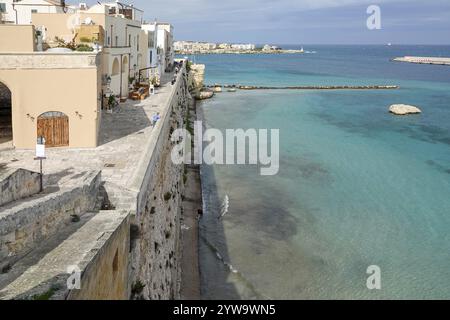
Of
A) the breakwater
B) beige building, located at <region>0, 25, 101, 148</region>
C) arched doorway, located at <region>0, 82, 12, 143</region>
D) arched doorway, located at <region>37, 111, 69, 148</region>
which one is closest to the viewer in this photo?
beige building, located at <region>0, 25, 101, 148</region>

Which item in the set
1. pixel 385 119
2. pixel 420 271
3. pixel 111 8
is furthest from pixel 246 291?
pixel 385 119

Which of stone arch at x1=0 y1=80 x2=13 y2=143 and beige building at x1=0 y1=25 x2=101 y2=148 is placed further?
stone arch at x1=0 y1=80 x2=13 y2=143

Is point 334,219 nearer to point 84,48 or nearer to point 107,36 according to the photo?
point 84,48

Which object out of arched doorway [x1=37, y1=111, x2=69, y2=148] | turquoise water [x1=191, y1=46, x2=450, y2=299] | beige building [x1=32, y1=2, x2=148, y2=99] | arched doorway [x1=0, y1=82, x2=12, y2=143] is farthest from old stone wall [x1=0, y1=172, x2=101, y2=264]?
beige building [x1=32, y1=2, x2=148, y2=99]

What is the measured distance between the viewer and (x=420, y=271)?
60.4ft

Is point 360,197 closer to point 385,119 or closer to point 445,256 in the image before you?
point 445,256

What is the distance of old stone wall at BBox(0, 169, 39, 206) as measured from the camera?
847 centimetres

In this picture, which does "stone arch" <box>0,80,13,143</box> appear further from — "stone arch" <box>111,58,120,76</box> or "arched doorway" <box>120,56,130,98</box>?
"arched doorway" <box>120,56,130,98</box>

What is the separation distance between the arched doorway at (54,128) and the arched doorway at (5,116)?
2.00m

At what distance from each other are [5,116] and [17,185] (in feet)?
44.9

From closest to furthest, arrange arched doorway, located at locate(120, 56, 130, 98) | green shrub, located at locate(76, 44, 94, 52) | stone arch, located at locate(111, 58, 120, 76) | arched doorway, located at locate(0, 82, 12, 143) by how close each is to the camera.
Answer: arched doorway, located at locate(0, 82, 12, 143) < green shrub, located at locate(76, 44, 94, 52) < stone arch, located at locate(111, 58, 120, 76) < arched doorway, located at locate(120, 56, 130, 98)

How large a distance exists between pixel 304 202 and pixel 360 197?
3767mm

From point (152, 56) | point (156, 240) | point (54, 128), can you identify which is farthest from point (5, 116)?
point (152, 56)

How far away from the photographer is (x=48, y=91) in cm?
1593
